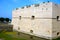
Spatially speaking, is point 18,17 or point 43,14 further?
point 18,17

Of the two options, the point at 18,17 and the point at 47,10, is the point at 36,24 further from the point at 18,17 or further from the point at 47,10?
the point at 18,17

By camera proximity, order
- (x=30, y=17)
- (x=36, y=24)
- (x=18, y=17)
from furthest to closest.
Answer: (x=18, y=17) < (x=30, y=17) < (x=36, y=24)

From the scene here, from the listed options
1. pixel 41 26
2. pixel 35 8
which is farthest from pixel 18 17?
pixel 41 26

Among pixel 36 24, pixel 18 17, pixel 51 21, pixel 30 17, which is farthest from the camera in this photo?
pixel 18 17

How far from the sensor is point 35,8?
16.8 metres

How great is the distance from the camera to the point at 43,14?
50.8ft

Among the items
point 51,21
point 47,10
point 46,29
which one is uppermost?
point 47,10

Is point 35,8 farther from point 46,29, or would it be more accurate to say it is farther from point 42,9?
point 46,29

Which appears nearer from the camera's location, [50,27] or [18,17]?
[50,27]

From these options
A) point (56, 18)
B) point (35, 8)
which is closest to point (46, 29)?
point (56, 18)

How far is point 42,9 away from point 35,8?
61.4 inches

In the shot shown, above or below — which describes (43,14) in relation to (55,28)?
above

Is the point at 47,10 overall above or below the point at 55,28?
above

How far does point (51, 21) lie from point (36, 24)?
113 inches
